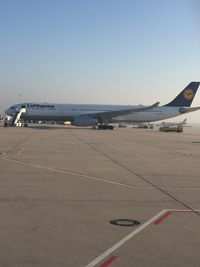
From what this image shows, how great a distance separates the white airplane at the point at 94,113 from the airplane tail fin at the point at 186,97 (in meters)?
0.92

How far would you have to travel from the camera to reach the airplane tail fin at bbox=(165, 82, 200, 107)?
78188 millimetres

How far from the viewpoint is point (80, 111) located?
71.0 metres

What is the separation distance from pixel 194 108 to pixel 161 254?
71.4m

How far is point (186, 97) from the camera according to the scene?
78.2m

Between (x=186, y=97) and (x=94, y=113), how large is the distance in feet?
58.0

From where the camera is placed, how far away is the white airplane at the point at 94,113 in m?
70.5

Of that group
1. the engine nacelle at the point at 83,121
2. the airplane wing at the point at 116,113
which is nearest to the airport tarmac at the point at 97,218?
the engine nacelle at the point at 83,121

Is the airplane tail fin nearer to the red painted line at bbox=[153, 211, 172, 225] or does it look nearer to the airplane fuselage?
the airplane fuselage

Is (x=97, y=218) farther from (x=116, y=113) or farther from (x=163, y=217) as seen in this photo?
(x=116, y=113)

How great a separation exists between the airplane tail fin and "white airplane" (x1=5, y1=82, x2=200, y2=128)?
0.92 meters

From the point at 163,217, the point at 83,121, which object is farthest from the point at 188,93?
the point at 163,217

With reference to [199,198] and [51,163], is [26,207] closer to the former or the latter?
[199,198]

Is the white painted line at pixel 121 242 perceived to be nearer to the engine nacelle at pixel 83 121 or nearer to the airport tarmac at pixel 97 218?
the airport tarmac at pixel 97 218

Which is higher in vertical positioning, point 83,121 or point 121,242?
point 83,121
